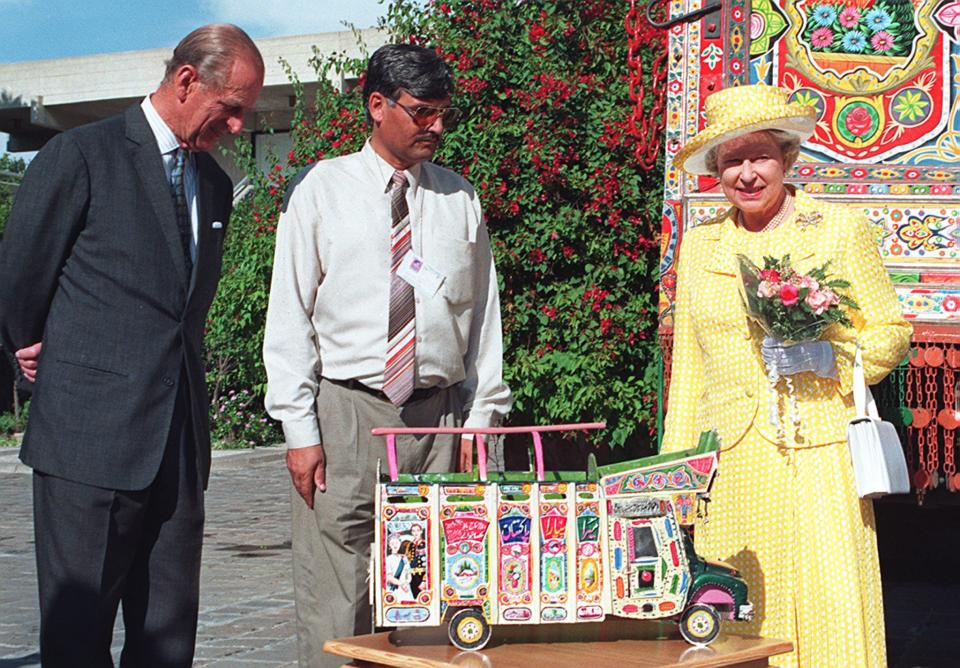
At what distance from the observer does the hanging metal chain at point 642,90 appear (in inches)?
222

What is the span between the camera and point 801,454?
3.78 metres

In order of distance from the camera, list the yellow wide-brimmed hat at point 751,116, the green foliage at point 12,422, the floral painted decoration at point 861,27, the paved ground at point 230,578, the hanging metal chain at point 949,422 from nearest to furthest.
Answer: the yellow wide-brimmed hat at point 751,116 → the hanging metal chain at point 949,422 → the floral painted decoration at point 861,27 → the paved ground at point 230,578 → the green foliage at point 12,422

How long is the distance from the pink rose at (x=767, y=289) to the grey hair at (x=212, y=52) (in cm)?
143

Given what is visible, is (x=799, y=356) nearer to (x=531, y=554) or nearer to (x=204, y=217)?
(x=531, y=554)

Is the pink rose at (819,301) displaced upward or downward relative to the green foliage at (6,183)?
downward

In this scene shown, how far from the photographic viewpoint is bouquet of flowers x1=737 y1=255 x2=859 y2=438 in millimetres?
3574

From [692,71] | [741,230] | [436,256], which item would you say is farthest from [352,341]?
[692,71]

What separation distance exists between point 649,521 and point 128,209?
1.47 metres

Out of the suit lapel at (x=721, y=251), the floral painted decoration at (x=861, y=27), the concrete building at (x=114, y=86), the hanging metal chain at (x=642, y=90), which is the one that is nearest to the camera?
the suit lapel at (x=721, y=251)

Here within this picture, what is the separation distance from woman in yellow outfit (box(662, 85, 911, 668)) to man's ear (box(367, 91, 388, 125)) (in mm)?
890

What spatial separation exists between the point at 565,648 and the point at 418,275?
1084 millimetres

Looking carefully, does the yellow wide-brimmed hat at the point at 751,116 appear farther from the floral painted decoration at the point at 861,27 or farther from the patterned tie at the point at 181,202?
the patterned tie at the point at 181,202

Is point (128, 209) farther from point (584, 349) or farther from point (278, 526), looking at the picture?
point (278, 526)

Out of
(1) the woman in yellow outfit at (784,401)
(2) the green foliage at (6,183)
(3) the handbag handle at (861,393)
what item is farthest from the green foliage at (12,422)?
(3) the handbag handle at (861,393)
